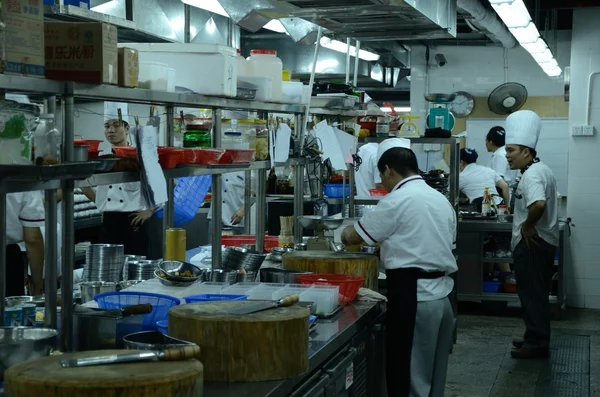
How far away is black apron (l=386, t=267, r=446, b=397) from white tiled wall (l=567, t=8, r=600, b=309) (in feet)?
18.5

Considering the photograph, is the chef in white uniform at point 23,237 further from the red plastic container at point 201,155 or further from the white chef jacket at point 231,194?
the white chef jacket at point 231,194

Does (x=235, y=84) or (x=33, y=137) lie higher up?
(x=235, y=84)

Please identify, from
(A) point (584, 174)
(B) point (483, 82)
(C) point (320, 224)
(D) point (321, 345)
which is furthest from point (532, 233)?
(B) point (483, 82)

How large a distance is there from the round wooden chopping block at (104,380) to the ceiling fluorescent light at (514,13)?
17.6ft

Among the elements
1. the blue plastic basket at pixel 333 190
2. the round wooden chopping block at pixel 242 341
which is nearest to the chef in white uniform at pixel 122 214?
the blue plastic basket at pixel 333 190

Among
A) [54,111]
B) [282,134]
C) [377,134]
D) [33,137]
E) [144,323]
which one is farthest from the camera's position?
[377,134]

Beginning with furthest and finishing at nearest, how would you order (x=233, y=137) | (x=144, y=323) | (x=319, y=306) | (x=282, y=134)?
(x=282, y=134) → (x=233, y=137) → (x=319, y=306) → (x=144, y=323)

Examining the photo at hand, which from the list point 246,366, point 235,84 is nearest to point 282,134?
point 235,84

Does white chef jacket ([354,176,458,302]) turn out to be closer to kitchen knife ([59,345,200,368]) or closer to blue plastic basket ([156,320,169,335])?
blue plastic basket ([156,320,169,335])

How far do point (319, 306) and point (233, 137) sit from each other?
118 cm

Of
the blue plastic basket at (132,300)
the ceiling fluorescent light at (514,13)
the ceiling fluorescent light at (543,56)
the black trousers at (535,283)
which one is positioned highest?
the ceiling fluorescent light at (514,13)

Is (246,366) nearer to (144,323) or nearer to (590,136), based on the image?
(144,323)

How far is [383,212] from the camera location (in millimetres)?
4645

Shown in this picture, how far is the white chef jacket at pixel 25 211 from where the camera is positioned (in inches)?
203
